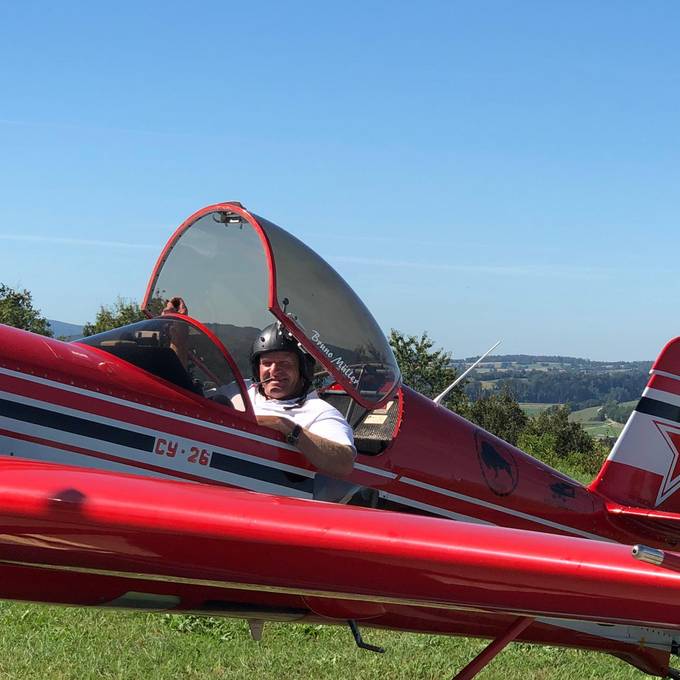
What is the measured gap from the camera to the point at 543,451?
21.2 meters

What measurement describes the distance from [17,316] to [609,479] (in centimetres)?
4366

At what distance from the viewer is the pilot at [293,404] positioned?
423 cm

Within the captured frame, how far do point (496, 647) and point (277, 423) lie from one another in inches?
53.7

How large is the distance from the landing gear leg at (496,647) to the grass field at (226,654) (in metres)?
1.44

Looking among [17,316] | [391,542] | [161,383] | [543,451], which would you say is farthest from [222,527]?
[17,316]

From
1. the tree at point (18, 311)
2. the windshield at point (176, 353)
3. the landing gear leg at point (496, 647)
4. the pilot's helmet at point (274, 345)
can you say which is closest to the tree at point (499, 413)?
the tree at point (18, 311)

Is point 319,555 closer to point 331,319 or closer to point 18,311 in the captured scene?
point 331,319

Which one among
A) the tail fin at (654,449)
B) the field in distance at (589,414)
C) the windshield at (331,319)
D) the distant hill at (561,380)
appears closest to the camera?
the windshield at (331,319)

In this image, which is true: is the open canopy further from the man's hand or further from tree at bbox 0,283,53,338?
tree at bbox 0,283,53,338

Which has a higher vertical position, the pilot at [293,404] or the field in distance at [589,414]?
the pilot at [293,404]

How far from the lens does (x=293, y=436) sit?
4.24 m

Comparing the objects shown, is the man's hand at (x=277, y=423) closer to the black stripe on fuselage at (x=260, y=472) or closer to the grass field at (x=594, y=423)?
the black stripe on fuselage at (x=260, y=472)

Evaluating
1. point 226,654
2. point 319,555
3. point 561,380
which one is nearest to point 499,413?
point 226,654

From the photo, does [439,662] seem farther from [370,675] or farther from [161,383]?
[161,383]
